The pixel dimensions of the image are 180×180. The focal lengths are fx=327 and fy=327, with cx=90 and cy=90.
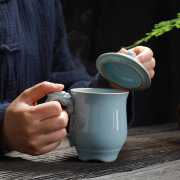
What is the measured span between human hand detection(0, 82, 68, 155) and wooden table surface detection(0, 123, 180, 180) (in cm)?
4

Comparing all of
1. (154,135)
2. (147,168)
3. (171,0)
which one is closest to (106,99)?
(147,168)

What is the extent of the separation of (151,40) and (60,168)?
1.28m

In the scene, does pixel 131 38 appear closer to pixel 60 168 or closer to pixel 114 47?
pixel 114 47

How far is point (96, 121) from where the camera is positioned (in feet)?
2.26

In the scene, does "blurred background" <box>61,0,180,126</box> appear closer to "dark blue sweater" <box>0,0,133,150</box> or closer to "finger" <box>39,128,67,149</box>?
"dark blue sweater" <box>0,0,133,150</box>

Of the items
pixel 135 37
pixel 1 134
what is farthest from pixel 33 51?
pixel 135 37

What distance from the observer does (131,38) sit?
1.71 meters

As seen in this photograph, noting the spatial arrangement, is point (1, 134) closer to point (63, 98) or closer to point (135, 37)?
point (63, 98)

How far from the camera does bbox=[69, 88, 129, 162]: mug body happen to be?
2.26 ft

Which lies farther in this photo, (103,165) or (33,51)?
(33,51)

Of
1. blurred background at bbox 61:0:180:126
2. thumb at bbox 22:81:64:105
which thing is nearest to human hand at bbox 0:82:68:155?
thumb at bbox 22:81:64:105

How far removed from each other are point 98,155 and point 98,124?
72 mm

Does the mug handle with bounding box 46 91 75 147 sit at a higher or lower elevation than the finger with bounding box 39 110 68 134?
higher

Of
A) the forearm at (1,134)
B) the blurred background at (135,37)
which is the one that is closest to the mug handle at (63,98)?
the forearm at (1,134)
